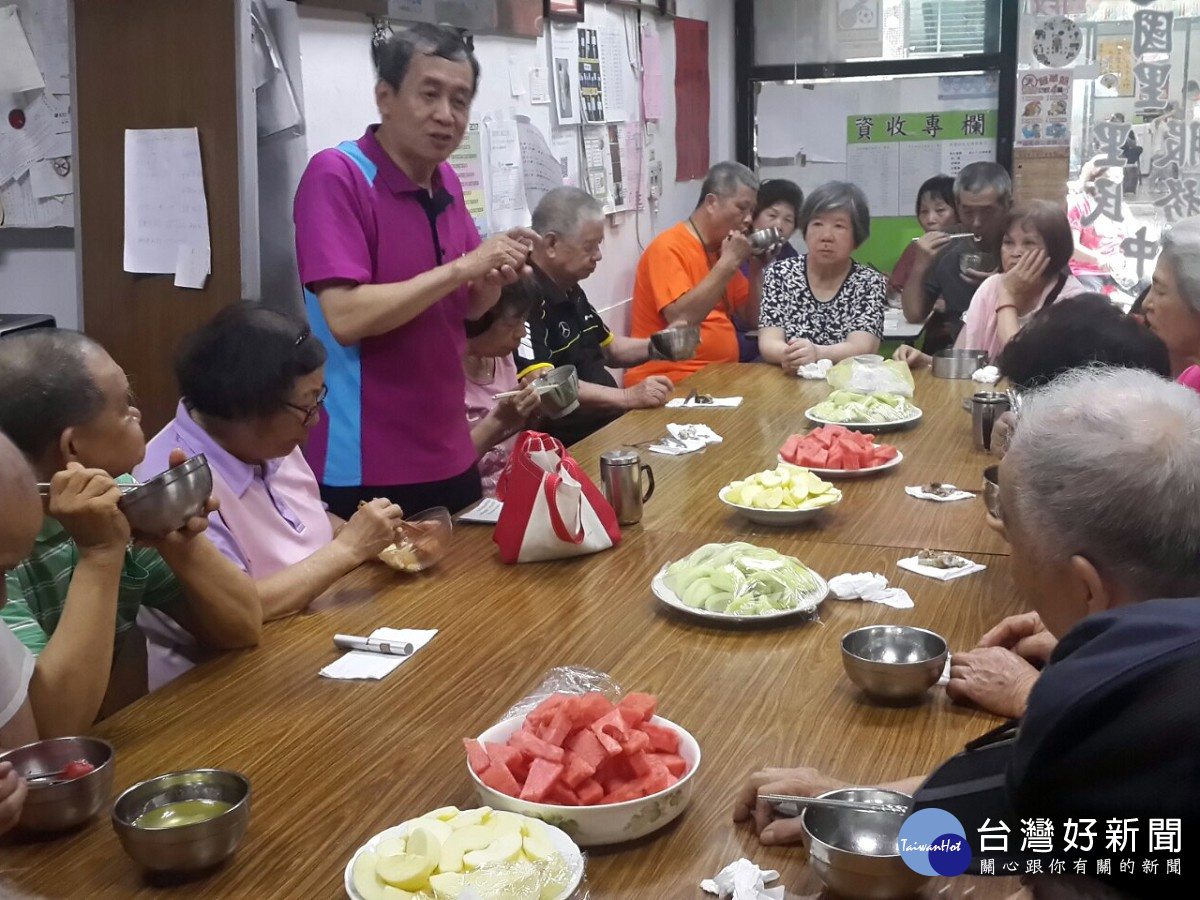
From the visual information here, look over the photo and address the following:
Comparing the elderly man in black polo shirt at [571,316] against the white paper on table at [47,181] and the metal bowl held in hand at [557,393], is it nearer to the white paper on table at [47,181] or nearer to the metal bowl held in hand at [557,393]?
the metal bowl held in hand at [557,393]

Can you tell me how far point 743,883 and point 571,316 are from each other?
3.10 m

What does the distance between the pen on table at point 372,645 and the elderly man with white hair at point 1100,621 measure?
673mm

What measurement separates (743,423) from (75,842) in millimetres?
2366

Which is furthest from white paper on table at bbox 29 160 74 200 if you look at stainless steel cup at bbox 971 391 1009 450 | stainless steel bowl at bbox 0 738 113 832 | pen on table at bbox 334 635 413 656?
stainless steel cup at bbox 971 391 1009 450

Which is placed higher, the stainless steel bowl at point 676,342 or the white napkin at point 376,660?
the stainless steel bowl at point 676,342

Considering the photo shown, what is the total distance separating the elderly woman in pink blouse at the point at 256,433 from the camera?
2062 mm

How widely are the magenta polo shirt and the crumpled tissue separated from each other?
567mm

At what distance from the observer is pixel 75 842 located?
131 cm

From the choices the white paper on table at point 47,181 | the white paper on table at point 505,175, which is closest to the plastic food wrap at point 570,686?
the white paper on table at point 47,181

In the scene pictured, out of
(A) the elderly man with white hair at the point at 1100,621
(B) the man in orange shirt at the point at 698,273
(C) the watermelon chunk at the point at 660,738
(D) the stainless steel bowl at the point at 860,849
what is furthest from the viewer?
(B) the man in orange shirt at the point at 698,273

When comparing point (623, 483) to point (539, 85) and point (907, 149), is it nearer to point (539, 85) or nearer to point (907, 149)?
point (539, 85)

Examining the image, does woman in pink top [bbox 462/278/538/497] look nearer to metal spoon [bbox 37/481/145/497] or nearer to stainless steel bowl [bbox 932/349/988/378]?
metal spoon [bbox 37/481/145/497]

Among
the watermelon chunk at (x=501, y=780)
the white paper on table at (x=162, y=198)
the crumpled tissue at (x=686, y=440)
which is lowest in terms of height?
the watermelon chunk at (x=501, y=780)

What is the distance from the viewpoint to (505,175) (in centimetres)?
425
